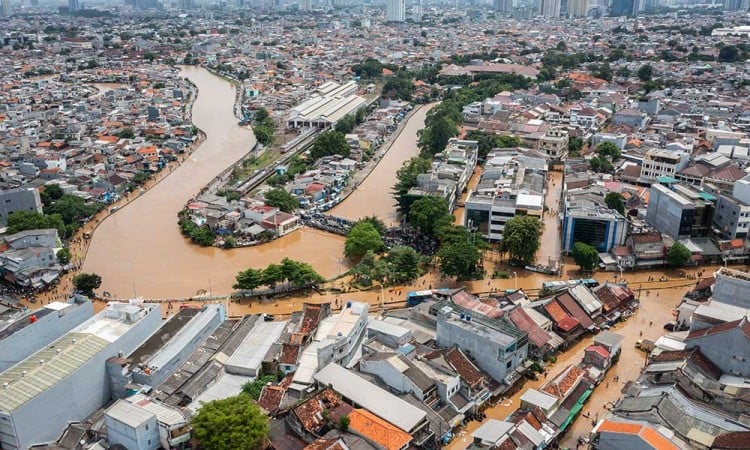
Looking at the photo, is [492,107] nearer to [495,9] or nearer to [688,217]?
[688,217]

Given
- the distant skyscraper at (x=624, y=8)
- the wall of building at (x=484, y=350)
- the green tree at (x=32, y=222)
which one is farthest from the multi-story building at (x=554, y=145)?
the distant skyscraper at (x=624, y=8)

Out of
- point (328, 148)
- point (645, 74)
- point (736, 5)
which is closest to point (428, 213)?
point (328, 148)

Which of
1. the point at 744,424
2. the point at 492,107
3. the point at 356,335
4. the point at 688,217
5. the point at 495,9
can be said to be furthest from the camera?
the point at 495,9

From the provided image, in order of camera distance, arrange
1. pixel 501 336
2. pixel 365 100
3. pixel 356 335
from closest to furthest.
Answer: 1. pixel 501 336
2. pixel 356 335
3. pixel 365 100

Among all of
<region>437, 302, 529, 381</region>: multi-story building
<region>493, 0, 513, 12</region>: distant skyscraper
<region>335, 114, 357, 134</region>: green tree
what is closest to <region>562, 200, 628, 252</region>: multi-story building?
<region>437, 302, 529, 381</region>: multi-story building

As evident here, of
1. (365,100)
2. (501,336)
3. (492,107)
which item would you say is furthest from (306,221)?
(365,100)

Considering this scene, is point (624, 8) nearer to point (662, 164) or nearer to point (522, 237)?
point (662, 164)
